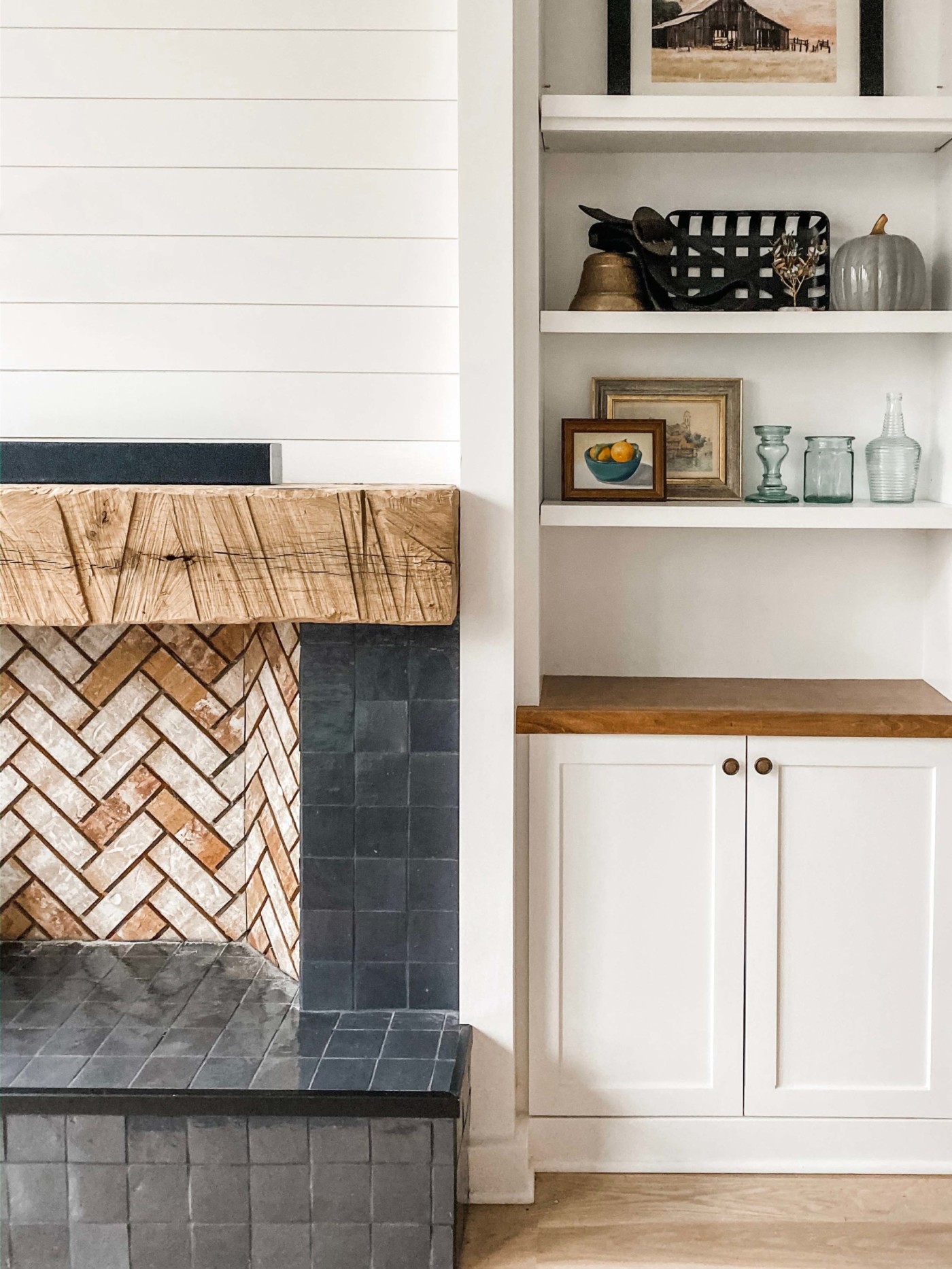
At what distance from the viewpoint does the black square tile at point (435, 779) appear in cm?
210

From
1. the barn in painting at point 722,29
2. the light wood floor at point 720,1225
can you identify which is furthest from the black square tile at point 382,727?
the barn in painting at point 722,29

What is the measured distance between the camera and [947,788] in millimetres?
2174

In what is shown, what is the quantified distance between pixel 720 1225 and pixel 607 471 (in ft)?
4.60

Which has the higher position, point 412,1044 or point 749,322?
point 749,322

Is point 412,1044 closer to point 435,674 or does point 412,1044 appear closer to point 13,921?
point 435,674

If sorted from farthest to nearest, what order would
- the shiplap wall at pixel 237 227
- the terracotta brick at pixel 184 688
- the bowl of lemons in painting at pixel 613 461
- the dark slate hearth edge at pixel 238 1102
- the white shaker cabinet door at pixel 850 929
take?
1. the terracotta brick at pixel 184 688
2. the bowl of lemons in painting at pixel 613 461
3. the white shaker cabinet door at pixel 850 929
4. the shiplap wall at pixel 237 227
5. the dark slate hearth edge at pixel 238 1102

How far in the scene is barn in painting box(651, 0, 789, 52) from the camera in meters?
2.29

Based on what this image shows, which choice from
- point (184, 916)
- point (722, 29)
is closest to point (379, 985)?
point (184, 916)

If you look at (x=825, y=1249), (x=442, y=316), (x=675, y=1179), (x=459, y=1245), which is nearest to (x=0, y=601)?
(x=442, y=316)

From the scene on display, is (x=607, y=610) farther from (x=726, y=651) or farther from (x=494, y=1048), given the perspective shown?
(x=494, y=1048)

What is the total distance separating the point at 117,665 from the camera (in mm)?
2387

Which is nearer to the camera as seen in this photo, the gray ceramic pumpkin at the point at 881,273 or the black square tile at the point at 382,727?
Result: the black square tile at the point at 382,727

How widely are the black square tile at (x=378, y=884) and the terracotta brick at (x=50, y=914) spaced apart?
0.70 m

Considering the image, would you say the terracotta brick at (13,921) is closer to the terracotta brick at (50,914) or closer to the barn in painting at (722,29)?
the terracotta brick at (50,914)
